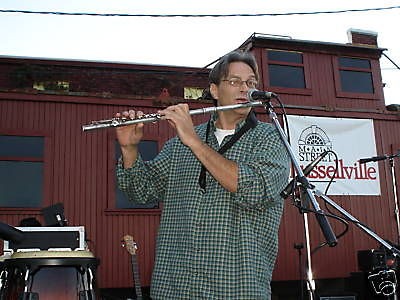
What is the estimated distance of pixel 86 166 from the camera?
23.6ft

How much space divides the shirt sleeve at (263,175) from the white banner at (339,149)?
624 cm

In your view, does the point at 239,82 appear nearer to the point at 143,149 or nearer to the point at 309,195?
the point at 309,195

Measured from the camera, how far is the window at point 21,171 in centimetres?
694

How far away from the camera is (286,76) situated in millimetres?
9125

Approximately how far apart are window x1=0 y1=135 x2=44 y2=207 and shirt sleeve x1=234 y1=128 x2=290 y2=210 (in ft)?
18.7

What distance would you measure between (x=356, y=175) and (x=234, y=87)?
680 centimetres

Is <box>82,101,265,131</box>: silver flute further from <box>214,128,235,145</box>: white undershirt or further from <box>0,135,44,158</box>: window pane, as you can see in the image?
<box>0,135,44,158</box>: window pane

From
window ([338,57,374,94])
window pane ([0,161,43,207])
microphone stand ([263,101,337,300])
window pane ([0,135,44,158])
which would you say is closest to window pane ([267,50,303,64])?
window ([338,57,374,94])

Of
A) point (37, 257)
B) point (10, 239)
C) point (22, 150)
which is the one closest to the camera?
point (10, 239)

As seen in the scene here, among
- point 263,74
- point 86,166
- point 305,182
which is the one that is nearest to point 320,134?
point 263,74

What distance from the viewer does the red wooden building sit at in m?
7.02

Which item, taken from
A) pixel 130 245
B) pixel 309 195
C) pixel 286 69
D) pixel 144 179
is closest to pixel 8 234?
pixel 144 179

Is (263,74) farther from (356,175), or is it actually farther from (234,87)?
(234,87)

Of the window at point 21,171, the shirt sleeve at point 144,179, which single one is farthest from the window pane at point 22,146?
the shirt sleeve at point 144,179
